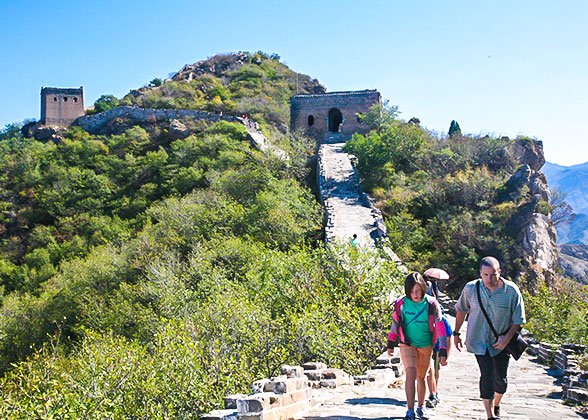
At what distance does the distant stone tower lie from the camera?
48.8 meters

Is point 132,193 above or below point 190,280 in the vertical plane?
above

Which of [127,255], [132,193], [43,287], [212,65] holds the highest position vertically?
[212,65]

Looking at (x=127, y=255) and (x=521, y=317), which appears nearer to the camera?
(x=521, y=317)

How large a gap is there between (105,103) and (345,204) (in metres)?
36.7

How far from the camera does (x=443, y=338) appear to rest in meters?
5.59

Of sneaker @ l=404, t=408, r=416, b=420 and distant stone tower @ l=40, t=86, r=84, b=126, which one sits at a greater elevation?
distant stone tower @ l=40, t=86, r=84, b=126

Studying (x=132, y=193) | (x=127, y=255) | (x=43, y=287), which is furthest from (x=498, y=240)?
(x=132, y=193)

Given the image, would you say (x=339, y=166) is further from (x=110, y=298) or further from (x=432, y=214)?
(x=110, y=298)

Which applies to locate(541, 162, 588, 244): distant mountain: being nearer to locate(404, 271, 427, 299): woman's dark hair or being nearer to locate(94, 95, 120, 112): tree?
locate(94, 95, 120, 112): tree

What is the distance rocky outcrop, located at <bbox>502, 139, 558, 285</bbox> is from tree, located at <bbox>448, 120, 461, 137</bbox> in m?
7.34

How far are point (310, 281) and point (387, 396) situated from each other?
234 inches

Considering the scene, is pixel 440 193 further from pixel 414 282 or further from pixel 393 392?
pixel 414 282

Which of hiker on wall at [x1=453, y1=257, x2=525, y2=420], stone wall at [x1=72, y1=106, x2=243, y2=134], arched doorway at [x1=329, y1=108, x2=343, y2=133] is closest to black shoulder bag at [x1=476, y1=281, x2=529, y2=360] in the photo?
hiker on wall at [x1=453, y1=257, x2=525, y2=420]

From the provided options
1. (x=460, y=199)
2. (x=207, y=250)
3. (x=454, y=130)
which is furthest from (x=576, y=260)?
(x=207, y=250)
